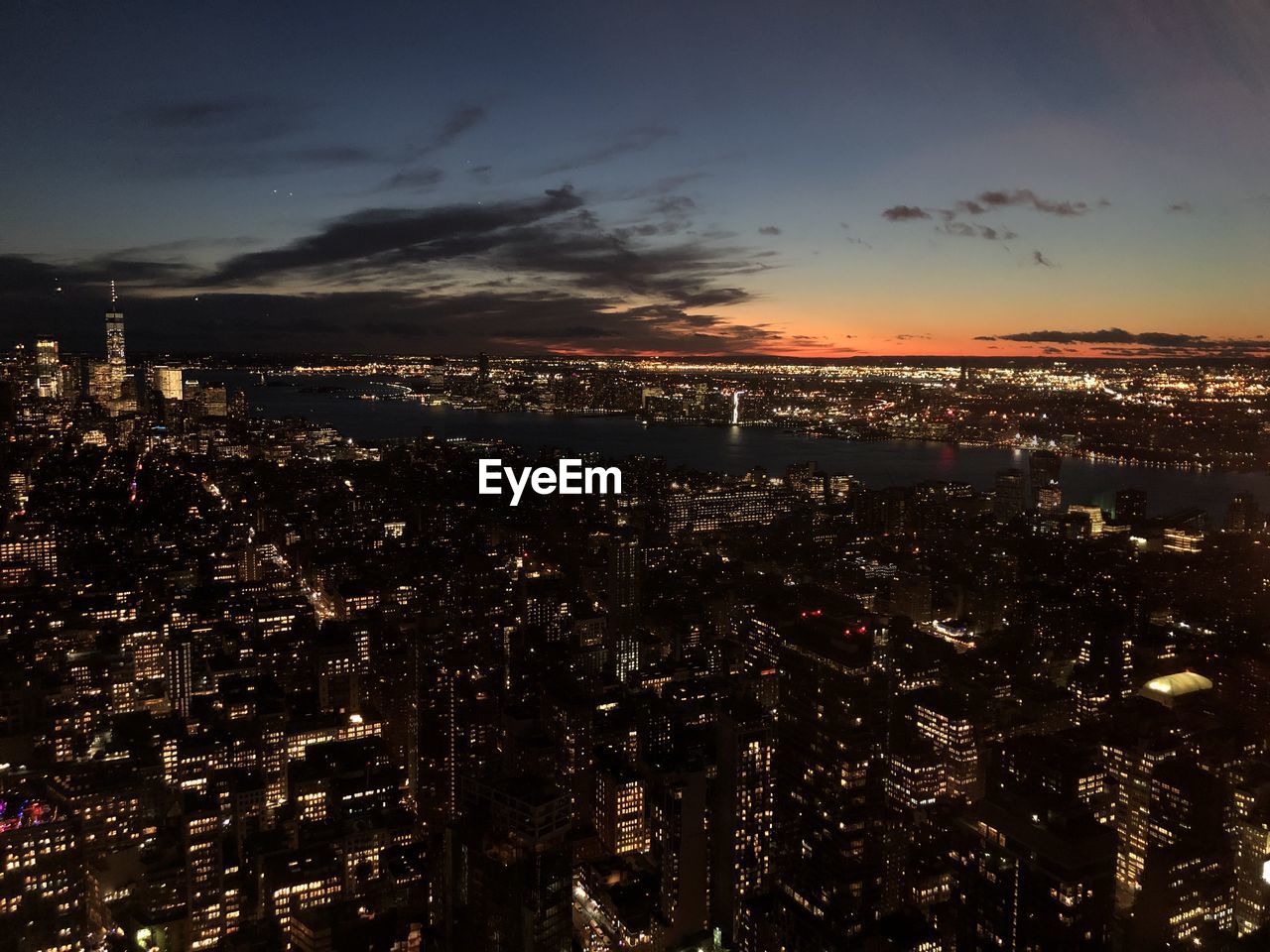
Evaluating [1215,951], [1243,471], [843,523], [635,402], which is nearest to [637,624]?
[843,523]

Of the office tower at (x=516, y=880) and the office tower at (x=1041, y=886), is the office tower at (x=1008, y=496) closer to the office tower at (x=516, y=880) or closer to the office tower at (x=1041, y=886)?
the office tower at (x=1041, y=886)

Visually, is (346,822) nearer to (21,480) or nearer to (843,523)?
(21,480)

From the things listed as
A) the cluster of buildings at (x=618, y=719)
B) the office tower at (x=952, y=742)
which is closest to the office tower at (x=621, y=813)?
the cluster of buildings at (x=618, y=719)

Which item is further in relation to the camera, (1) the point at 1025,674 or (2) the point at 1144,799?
(1) the point at 1025,674

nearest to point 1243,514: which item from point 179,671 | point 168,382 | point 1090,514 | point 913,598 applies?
point 1090,514

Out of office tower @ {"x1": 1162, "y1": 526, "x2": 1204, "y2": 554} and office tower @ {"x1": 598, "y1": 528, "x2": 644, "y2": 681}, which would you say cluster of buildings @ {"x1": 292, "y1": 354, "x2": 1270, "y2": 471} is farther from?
office tower @ {"x1": 598, "y1": 528, "x2": 644, "y2": 681}

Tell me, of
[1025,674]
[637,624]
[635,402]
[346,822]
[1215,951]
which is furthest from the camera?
[635,402]
